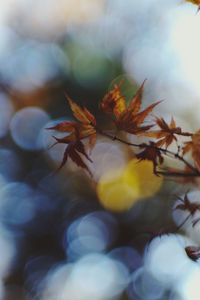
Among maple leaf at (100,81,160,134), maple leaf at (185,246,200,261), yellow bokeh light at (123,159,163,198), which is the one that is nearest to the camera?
maple leaf at (100,81,160,134)

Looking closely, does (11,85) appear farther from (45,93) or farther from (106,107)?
(106,107)

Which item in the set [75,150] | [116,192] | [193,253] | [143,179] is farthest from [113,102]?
[116,192]

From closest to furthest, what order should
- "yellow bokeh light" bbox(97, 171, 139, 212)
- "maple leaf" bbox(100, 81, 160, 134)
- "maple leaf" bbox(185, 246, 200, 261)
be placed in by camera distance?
"maple leaf" bbox(100, 81, 160, 134) < "maple leaf" bbox(185, 246, 200, 261) < "yellow bokeh light" bbox(97, 171, 139, 212)

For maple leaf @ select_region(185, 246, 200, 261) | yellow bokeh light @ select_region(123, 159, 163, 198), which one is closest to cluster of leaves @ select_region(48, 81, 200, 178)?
maple leaf @ select_region(185, 246, 200, 261)

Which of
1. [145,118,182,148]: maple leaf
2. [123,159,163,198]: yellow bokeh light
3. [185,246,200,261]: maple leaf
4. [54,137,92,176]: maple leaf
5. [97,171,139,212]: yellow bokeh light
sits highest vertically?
[145,118,182,148]: maple leaf

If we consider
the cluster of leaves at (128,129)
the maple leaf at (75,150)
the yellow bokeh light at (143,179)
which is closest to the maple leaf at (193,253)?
the cluster of leaves at (128,129)

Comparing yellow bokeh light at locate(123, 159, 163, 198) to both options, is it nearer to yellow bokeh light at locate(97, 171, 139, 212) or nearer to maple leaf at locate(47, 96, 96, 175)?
yellow bokeh light at locate(97, 171, 139, 212)

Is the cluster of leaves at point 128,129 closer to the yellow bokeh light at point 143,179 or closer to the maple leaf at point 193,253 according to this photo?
the maple leaf at point 193,253
